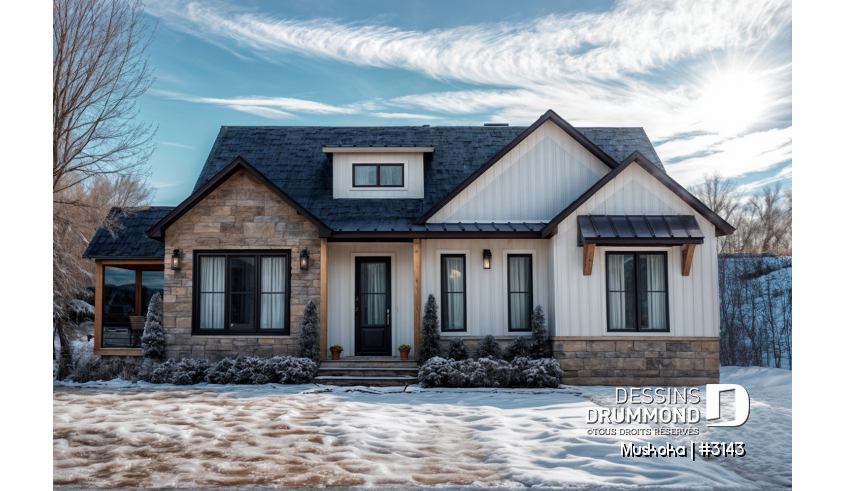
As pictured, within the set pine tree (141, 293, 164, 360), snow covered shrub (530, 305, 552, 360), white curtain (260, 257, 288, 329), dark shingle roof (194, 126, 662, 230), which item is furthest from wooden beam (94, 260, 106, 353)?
snow covered shrub (530, 305, 552, 360)

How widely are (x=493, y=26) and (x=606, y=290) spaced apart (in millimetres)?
6153

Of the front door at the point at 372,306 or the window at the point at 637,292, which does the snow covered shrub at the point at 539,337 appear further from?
the front door at the point at 372,306

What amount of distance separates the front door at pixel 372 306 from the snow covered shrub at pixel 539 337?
10.7 ft

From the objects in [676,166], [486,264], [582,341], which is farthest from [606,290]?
[676,166]

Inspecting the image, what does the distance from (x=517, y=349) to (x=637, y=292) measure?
2633mm

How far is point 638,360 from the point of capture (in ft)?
34.1

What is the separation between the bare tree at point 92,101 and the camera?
11156 mm

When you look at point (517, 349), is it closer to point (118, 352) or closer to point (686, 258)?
point (686, 258)

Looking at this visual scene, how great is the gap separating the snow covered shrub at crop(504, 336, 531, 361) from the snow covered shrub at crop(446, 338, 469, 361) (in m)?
0.85

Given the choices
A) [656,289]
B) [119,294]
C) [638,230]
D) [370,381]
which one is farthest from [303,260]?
[119,294]

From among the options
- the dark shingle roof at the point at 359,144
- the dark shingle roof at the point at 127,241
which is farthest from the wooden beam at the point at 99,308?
the dark shingle roof at the point at 359,144

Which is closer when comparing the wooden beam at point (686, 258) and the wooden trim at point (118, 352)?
the wooden beam at point (686, 258)

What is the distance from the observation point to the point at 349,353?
11.8m
